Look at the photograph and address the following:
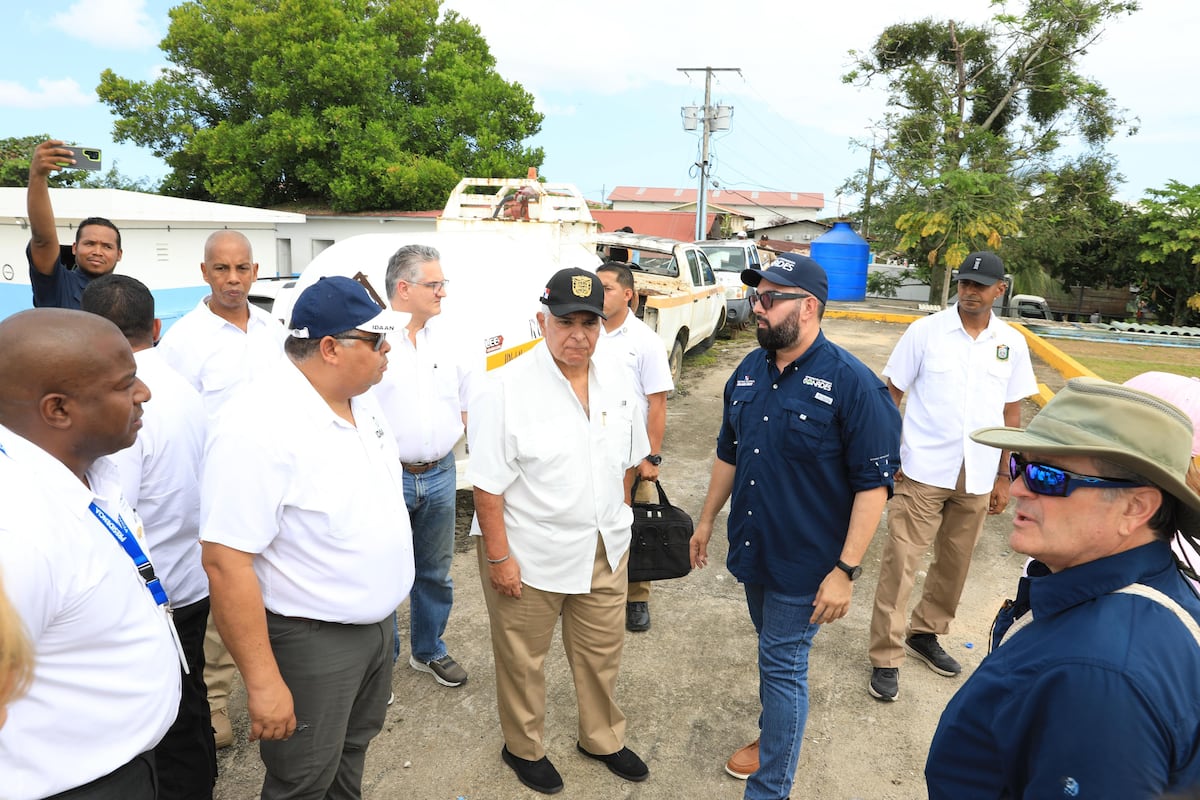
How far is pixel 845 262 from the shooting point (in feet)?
82.0

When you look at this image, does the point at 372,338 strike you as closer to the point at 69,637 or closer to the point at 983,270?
the point at 69,637

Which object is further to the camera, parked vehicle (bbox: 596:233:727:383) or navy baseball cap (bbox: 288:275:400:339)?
parked vehicle (bbox: 596:233:727:383)

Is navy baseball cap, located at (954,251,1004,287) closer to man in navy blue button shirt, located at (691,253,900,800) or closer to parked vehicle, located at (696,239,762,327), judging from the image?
man in navy blue button shirt, located at (691,253,900,800)

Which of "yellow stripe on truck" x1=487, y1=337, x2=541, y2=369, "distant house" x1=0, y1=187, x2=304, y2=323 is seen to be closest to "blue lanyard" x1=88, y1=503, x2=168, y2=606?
"yellow stripe on truck" x1=487, y1=337, x2=541, y2=369

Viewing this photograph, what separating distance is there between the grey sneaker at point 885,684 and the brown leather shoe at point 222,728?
311 cm

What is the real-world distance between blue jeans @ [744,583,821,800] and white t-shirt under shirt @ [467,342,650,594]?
74cm

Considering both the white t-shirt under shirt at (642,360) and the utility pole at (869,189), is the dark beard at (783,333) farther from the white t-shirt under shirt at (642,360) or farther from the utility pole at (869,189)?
the utility pole at (869,189)

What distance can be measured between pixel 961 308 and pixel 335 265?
13.7 ft

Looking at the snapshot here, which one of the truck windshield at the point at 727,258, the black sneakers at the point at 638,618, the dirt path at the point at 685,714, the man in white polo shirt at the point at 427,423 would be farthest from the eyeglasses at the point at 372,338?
the truck windshield at the point at 727,258

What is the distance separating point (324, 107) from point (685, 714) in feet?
84.1

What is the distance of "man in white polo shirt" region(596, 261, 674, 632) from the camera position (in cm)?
457

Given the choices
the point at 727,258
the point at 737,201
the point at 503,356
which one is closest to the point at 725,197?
the point at 737,201

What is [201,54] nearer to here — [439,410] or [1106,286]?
[439,410]

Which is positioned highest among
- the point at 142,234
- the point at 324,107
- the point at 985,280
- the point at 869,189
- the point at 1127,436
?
the point at 324,107
